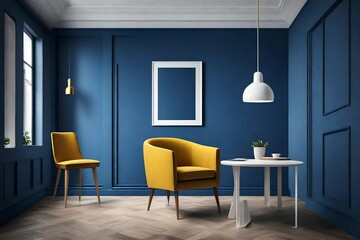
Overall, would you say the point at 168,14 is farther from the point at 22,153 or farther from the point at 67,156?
the point at 22,153

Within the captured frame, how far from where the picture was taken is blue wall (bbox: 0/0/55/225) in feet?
12.9

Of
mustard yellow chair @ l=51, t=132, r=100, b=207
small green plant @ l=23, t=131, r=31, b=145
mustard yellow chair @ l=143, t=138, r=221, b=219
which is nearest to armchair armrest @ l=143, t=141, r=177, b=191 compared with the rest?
mustard yellow chair @ l=143, t=138, r=221, b=219

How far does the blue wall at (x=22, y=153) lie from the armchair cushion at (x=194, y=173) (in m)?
1.64

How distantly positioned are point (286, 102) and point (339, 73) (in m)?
2.04

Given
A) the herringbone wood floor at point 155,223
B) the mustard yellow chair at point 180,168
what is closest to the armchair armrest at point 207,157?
the mustard yellow chair at point 180,168

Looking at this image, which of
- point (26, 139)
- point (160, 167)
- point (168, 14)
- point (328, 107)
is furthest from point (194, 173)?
point (168, 14)

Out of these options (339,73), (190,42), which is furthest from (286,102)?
(339,73)

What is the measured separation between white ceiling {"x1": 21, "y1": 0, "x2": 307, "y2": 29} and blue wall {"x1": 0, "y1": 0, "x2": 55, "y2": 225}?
45cm

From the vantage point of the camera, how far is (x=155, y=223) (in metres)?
3.84

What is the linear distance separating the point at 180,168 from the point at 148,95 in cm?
168

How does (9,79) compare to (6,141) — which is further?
(9,79)

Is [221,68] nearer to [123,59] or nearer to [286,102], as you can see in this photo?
[286,102]

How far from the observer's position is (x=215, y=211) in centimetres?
447

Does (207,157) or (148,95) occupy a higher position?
(148,95)
